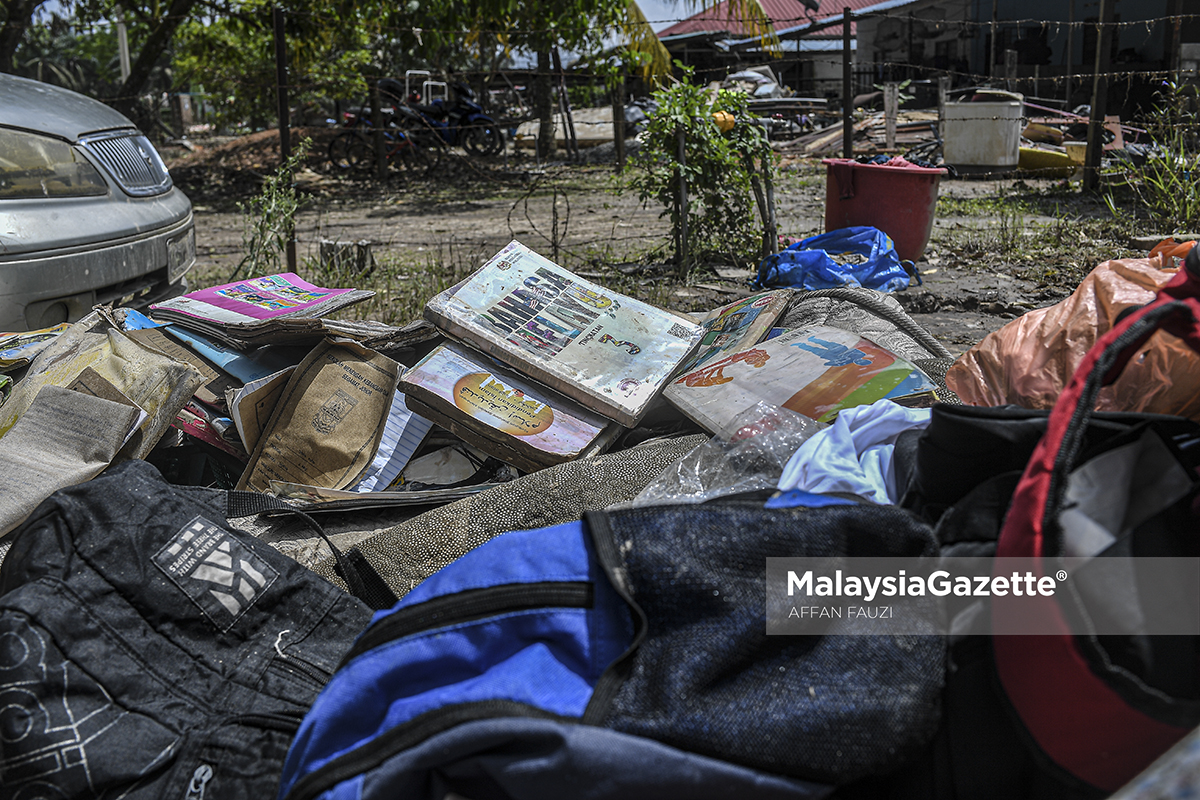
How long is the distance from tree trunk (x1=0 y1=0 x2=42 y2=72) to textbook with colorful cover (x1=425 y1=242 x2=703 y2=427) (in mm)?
9352

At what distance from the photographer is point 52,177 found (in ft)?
10.8

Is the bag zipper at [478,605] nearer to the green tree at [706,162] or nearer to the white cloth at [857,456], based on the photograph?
the white cloth at [857,456]

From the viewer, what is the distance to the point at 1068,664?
900 mm

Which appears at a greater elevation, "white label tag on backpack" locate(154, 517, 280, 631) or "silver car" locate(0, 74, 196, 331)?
"silver car" locate(0, 74, 196, 331)

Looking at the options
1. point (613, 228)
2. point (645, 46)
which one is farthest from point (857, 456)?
point (645, 46)

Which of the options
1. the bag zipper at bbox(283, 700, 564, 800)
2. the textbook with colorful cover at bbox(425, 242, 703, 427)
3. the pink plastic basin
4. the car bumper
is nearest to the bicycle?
the pink plastic basin

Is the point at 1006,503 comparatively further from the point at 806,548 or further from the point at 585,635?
the point at 585,635

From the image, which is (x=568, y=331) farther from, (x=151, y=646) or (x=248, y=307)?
(x=151, y=646)

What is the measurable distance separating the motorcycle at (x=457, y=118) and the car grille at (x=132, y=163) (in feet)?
33.0

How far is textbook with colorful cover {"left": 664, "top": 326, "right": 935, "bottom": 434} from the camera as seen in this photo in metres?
2.28

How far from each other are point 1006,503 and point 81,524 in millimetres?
1496

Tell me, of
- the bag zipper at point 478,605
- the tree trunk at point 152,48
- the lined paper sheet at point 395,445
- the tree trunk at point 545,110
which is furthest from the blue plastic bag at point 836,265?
the tree trunk at point 152,48

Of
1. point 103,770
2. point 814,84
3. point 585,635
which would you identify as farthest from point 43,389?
point 814,84

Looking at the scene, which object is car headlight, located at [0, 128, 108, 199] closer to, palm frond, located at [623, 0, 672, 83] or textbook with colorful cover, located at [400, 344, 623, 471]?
textbook with colorful cover, located at [400, 344, 623, 471]
